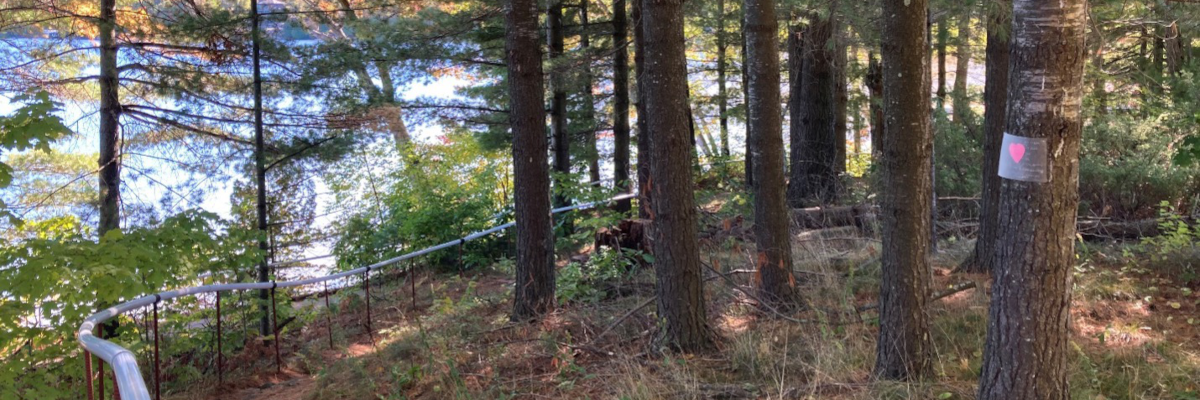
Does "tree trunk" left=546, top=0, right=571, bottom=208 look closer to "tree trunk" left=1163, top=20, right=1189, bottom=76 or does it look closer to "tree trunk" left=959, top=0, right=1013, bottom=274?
"tree trunk" left=959, top=0, right=1013, bottom=274

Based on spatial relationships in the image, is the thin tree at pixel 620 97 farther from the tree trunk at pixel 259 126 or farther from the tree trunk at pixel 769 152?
the tree trunk at pixel 769 152

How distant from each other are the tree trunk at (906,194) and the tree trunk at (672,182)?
4.97 ft

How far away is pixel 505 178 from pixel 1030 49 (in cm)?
1600

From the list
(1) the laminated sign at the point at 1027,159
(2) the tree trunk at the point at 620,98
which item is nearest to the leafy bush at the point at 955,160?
(2) the tree trunk at the point at 620,98

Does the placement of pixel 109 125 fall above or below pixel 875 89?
below

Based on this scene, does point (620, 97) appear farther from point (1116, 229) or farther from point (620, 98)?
point (1116, 229)

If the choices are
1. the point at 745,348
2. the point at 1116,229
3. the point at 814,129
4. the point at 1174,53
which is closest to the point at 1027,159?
the point at 745,348

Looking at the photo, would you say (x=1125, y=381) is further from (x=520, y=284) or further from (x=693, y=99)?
(x=693, y=99)

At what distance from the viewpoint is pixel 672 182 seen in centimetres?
592

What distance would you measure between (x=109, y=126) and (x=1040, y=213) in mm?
11071

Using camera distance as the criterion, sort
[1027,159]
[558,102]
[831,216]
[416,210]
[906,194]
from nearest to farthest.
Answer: [1027,159] < [906,194] < [831,216] < [416,210] < [558,102]

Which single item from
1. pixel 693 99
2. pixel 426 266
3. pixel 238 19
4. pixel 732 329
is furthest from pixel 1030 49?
pixel 693 99

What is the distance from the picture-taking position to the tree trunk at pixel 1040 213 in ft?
10.8

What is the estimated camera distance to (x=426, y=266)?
13867mm
